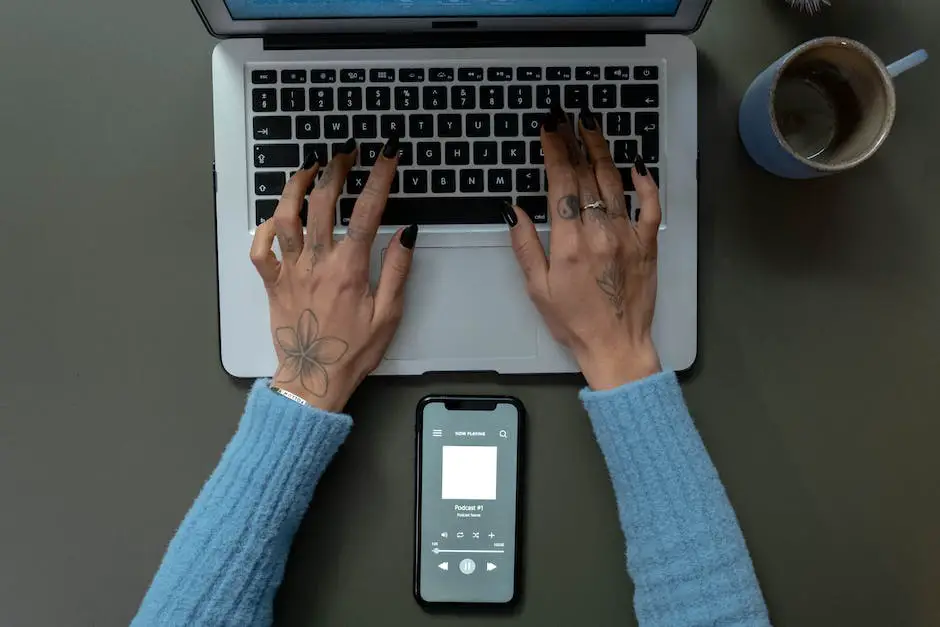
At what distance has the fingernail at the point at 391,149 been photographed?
0.57 meters

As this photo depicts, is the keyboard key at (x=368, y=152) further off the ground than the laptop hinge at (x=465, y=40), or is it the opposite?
the laptop hinge at (x=465, y=40)

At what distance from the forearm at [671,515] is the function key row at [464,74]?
0.26 meters

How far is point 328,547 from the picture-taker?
2.03ft

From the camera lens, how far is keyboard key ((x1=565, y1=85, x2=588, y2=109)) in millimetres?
594

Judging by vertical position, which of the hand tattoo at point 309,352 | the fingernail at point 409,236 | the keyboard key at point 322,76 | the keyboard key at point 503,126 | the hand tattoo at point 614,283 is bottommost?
the hand tattoo at point 309,352

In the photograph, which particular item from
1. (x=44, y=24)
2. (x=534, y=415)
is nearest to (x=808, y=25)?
(x=534, y=415)

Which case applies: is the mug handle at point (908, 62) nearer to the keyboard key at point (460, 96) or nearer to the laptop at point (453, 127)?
the laptop at point (453, 127)

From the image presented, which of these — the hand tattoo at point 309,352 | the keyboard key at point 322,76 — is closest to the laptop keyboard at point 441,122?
the keyboard key at point 322,76

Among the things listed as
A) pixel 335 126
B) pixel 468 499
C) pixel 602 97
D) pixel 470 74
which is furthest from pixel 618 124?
pixel 468 499

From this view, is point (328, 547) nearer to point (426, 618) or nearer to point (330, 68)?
point (426, 618)

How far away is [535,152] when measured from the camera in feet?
1.94

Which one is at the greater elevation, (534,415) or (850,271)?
(850,271)

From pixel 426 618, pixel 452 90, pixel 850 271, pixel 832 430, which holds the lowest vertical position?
pixel 426 618

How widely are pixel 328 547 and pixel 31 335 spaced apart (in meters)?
0.33
